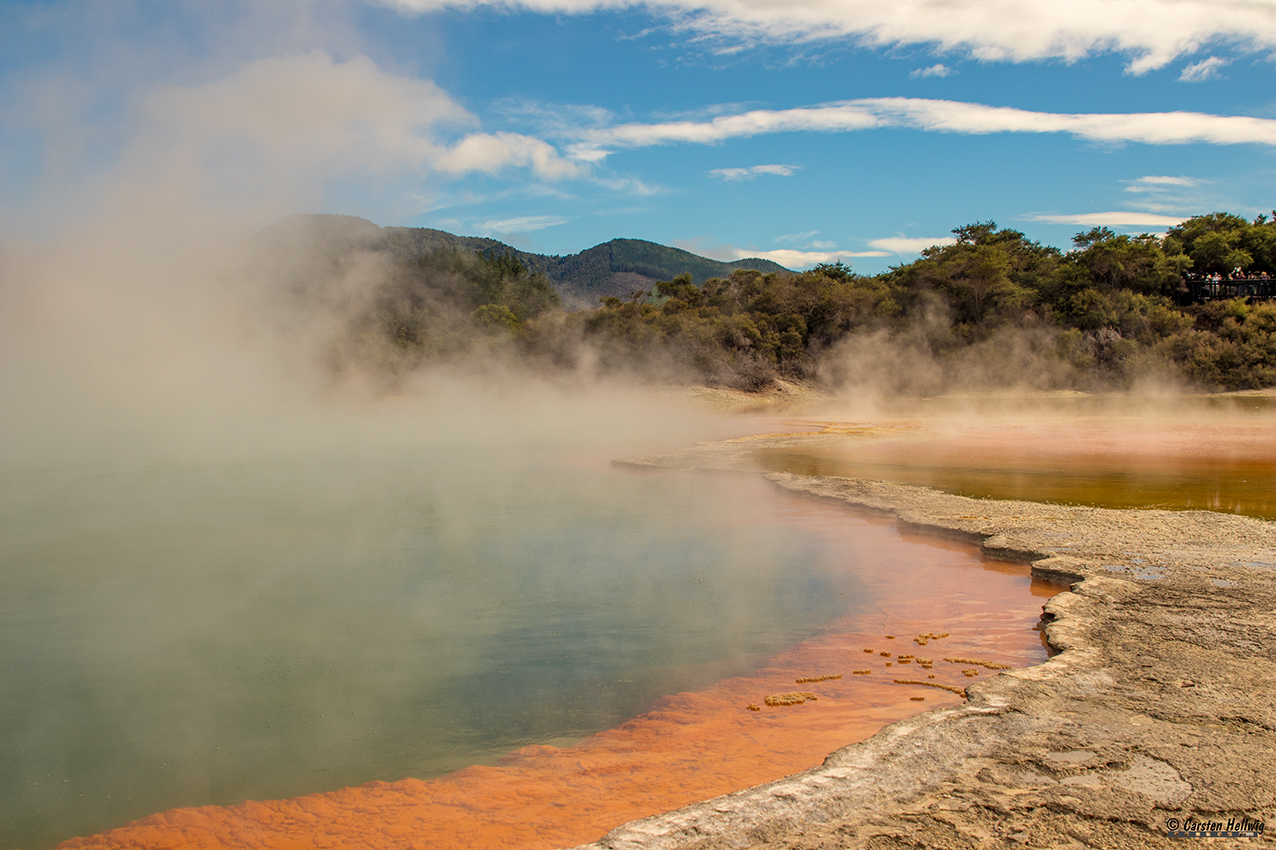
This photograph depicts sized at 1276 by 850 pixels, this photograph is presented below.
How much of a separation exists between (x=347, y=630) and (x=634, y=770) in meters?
2.71

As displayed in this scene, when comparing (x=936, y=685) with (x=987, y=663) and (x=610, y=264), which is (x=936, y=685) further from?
(x=610, y=264)

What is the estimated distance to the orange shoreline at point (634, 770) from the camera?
3273 mm

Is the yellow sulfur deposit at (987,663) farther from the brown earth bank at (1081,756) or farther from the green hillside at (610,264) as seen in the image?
the green hillside at (610,264)

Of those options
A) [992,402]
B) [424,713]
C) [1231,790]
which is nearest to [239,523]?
[424,713]

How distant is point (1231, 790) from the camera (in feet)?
9.16

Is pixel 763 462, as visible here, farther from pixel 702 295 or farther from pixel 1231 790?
pixel 702 295

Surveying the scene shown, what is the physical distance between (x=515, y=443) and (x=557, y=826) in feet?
51.6

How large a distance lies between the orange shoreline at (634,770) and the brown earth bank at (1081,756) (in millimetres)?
423

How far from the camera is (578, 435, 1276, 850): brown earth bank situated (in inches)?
106

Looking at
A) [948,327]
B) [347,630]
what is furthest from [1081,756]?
[948,327]

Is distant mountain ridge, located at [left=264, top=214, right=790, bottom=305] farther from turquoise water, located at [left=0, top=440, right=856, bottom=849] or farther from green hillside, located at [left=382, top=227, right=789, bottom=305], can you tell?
turquoise water, located at [left=0, top=440, right=856, bottom=849]

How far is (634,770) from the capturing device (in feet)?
12.1

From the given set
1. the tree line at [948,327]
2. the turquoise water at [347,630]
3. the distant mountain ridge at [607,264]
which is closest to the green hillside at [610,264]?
the distant mountain ridge at [607,264]

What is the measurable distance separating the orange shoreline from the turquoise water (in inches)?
6.3
